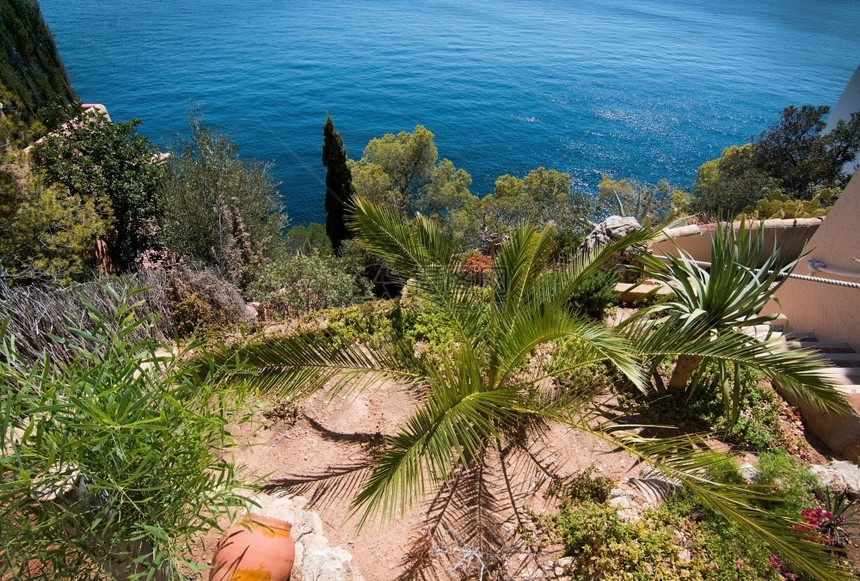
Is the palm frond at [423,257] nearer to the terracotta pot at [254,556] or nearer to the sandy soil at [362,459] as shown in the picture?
the sandy soil at [362,459]

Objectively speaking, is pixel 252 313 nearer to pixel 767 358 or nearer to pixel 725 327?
pixel 725 327

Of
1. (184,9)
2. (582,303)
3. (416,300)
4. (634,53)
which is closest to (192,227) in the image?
(416,300)

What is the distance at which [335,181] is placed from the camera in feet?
65.6

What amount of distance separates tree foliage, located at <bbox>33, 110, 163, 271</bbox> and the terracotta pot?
10.1m

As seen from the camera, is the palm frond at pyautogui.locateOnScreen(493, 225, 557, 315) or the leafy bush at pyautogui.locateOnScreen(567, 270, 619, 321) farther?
the leafy bush at pyautogui.locateOnScreen(567, 270, 619, 321)

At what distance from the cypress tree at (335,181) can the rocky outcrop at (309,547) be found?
14828 mm

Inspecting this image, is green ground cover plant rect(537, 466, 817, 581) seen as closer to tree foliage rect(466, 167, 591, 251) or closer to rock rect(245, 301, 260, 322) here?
rock rect(245, 301, 260, 322)

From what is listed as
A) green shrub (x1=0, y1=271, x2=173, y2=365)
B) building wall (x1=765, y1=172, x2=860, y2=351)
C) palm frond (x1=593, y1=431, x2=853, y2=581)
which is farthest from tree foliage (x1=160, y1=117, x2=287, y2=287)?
building wall (x1=765, y1=172, x2=860, y2=351)

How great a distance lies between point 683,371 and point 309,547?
426 cm

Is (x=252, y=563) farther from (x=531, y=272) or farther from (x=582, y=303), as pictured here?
(x=582, y=303)

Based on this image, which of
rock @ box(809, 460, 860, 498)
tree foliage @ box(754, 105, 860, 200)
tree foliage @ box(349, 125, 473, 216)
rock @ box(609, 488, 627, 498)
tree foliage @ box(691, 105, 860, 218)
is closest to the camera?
rock @ box(809, 460, 860, 498)

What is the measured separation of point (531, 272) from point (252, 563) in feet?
12.9

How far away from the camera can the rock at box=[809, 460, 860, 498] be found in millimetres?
4551

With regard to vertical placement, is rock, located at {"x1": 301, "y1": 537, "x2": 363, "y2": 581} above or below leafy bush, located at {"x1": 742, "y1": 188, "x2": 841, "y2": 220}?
below
